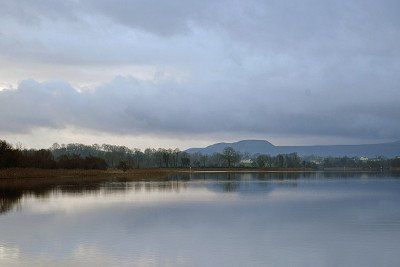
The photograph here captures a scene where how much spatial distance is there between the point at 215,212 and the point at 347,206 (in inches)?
370

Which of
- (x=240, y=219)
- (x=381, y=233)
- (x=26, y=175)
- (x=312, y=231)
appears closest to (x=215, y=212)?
(x=240, y=219)

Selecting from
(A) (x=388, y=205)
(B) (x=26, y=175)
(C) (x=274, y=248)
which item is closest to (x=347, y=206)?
(A) (x=388, y=205)

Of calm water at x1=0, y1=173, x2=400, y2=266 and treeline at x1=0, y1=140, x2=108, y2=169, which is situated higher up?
treeline at x1=0, y1=140, x2=108, y2=169

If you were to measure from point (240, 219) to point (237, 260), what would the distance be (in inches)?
397

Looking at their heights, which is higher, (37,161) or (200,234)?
(37,161)

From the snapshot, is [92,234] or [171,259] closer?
[171,259]

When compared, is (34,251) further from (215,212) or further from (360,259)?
(215,212)

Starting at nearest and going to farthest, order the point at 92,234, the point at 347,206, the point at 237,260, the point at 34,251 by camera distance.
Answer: the point at 237,260 → the point at 34,251 → the point at 92,234 → the point at 347,206

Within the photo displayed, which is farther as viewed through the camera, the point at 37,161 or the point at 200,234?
the point at 37,161

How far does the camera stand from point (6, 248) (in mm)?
17422

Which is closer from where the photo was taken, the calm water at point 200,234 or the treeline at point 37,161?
the calm water at point 200,234

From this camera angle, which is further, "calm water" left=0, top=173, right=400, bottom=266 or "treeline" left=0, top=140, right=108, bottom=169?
"treeline" left=0, top=140, right=108, bottom=169

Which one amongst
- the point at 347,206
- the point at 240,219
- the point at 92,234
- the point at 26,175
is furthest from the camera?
the point at 26,175

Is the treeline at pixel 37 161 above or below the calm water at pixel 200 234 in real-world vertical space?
above
